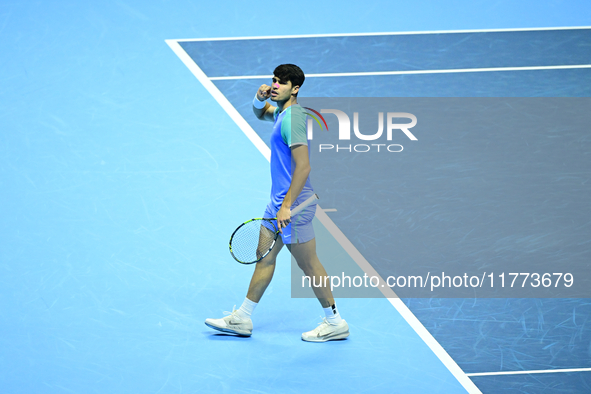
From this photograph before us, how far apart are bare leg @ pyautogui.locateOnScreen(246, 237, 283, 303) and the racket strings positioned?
6cm

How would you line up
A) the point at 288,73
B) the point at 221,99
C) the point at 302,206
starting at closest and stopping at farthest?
the point at 288,73 < the point at 302,206 < the point at 221,99

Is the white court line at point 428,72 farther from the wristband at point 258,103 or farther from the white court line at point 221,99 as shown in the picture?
the wristband at point 258,103

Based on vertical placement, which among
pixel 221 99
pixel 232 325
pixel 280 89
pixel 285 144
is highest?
pixel 221 99

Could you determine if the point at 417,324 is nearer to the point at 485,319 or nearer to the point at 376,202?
the point at 485,319

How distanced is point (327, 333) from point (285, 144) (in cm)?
153

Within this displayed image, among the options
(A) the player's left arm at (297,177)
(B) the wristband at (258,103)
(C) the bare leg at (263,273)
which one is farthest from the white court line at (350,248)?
(B) the wristband at (258,103)

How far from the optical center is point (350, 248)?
673 cm

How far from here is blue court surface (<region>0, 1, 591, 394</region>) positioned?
5.14 meters

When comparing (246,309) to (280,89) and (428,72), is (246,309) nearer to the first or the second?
(280,89)

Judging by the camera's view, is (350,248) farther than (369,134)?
No

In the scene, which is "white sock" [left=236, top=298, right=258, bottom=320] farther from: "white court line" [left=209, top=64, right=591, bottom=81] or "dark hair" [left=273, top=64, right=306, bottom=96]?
"white court line" [left=209, top=64, right=591, bottom=81]


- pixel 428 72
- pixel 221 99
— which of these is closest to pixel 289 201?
pixel 221 99

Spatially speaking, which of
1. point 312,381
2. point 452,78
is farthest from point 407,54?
point 312,381

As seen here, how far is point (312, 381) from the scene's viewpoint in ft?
16.1
